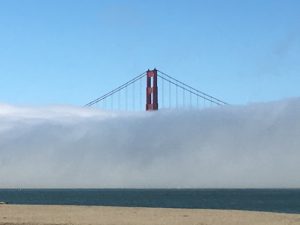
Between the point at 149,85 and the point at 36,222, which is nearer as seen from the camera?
the point at 36,222

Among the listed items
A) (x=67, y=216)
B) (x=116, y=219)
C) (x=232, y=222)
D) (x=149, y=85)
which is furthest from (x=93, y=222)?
(x=149, y=85)

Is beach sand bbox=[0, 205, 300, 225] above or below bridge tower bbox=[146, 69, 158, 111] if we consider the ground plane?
below

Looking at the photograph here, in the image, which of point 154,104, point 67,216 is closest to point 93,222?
point 67,216

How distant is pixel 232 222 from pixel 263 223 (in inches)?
96.7

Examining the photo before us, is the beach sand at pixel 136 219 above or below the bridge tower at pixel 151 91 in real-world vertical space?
below

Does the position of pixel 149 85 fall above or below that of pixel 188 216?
above

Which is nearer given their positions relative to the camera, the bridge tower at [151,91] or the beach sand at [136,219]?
the beach sand at [136,219]

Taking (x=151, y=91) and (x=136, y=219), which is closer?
(x=136, y=219)

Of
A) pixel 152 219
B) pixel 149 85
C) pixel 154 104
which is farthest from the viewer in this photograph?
pixel 149 85

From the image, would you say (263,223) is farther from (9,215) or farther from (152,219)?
(9,215)

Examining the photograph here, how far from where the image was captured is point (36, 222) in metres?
52.8

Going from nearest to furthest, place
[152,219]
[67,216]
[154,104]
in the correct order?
1. [152,219]
2. [67,216]
3. [154,104]

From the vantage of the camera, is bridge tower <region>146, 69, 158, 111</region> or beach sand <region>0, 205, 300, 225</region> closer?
beach sand <region>0, 205, 300, 225</region>

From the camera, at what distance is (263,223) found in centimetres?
5106
